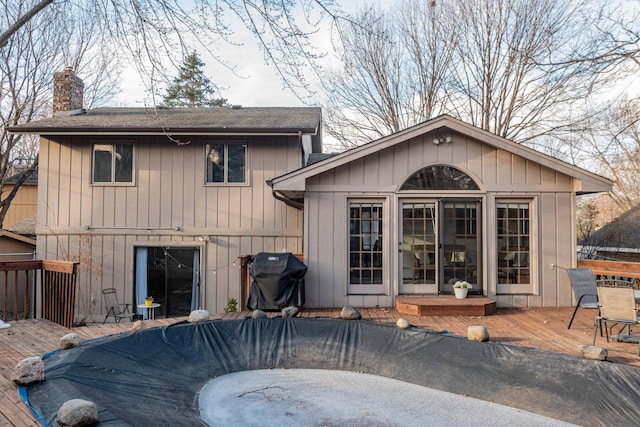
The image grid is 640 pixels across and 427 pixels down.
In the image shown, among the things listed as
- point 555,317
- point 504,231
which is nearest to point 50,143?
point 504,231

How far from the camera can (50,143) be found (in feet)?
30.3

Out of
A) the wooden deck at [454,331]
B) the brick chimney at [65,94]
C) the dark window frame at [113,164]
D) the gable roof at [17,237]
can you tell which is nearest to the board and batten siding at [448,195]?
the wooden deck at [454,331]

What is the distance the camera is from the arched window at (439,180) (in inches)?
289

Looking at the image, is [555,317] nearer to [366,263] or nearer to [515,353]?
[515,353]

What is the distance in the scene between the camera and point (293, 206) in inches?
348

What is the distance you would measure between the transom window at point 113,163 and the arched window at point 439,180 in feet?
19.4

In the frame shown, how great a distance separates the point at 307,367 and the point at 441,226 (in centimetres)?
340

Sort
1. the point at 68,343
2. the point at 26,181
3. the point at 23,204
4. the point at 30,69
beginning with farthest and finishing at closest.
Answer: the point at 23,204 < the point at 26,181 < the point at 30,69 < the point at 68,343

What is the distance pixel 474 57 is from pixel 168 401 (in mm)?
15352

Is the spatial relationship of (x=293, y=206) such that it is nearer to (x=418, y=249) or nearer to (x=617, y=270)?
(x=418, y=249)

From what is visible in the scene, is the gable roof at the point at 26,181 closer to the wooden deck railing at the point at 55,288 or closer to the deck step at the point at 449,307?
the wooden deck railing at the point at 55,288

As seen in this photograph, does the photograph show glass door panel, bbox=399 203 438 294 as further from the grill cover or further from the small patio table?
the small patio table

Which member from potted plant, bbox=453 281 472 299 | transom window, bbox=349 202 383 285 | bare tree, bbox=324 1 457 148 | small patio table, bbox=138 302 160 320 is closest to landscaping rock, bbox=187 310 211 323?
Answer: transom window, bbox=349 202 383 285

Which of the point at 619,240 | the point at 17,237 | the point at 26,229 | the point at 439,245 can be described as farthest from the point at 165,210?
the point at 619,240
